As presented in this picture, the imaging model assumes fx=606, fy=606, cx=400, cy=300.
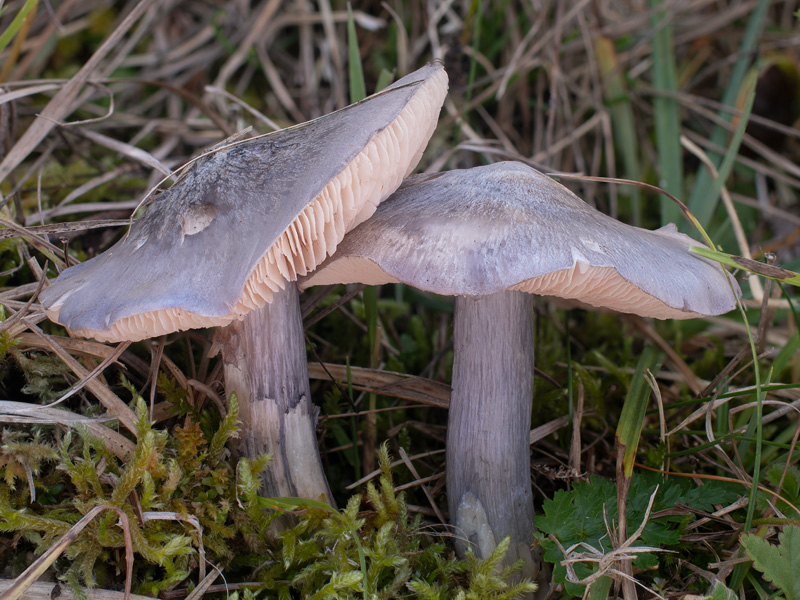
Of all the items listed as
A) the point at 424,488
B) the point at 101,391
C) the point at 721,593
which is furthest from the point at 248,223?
the point at 721,593

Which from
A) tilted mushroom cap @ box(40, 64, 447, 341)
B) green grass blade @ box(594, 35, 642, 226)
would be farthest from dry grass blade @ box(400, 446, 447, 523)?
→ green grass blade @ box(594, 35, 642, 226)

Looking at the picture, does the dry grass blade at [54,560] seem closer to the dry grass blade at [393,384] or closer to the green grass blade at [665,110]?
the dry grass blade at [393,384]

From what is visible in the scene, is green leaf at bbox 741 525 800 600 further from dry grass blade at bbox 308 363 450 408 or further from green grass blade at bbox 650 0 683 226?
green grass blade at bbox 650 0 683 226

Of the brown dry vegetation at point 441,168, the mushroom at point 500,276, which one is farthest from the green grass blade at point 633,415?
the mushroom at point 500,276

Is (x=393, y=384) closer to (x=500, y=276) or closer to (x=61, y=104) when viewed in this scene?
(x=500, y=276)

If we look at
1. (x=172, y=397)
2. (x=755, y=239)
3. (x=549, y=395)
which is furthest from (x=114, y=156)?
(x=755, y=239)

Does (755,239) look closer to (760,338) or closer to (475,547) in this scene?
(760,338)
